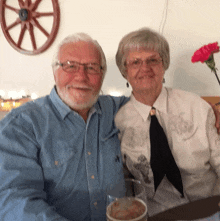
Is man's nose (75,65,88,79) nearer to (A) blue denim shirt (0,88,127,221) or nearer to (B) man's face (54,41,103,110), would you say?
(B) man's face (54,41,103,110)

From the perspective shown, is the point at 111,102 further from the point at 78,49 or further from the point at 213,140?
the point at 213,140

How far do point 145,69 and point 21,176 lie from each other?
2.79 feet

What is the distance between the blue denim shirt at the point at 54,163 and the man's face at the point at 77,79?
0.18 ft

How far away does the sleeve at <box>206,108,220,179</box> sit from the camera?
3.52 ft

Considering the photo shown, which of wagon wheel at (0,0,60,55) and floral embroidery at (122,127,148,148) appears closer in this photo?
floral embroidery at (122,127,148,148)

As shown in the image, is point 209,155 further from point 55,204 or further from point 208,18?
point 208,18

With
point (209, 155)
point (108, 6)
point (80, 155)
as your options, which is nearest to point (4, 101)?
point (108, 6)

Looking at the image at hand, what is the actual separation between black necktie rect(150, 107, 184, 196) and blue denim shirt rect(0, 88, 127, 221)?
21 cm

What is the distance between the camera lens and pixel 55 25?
6.00 ft

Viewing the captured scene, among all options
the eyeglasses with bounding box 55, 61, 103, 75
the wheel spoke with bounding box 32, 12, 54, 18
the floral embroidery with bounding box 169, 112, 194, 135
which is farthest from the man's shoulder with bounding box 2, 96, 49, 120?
the wheel spoke with bounding box 32, 12, 54, 18

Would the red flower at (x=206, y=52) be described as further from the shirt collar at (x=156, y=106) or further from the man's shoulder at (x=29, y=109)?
the man's shoulder at (x=29, y=109)

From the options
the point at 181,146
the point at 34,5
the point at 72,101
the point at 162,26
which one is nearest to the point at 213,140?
the point at 181,146

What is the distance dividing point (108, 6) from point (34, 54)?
0.99 m

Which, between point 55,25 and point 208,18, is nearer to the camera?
point 208,18
